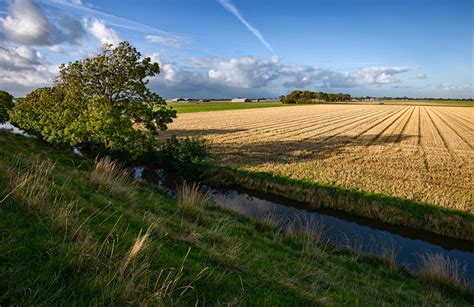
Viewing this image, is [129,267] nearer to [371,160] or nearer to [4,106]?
[371,160]

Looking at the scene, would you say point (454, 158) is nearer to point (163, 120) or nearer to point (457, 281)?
point (457, 281)

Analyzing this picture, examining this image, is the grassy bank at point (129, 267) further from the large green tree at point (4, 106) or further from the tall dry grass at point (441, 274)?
the large green tree at point (4, 106)

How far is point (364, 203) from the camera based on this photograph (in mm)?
18047

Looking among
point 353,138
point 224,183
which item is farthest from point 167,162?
point 353,138

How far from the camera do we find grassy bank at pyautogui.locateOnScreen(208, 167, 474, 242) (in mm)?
15734

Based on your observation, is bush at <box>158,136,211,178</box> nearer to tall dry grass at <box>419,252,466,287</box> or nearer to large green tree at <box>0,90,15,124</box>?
tall dry grass at <box>419,252,466,287</box>

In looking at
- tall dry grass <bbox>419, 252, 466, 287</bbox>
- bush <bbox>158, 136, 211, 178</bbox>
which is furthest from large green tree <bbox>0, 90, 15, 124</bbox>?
tall dry grass <bbox>419, 252, 466, 287</bbox>

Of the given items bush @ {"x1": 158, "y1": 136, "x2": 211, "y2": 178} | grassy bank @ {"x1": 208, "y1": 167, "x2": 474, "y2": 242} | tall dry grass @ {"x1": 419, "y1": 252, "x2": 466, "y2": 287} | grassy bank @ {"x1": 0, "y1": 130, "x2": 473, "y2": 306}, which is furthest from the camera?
bush @ {"x1": 158, "y1": 136, "x2": 211, "y2": 178}

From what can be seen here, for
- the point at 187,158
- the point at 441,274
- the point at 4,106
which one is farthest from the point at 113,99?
the point at 4,106

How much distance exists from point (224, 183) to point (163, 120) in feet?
22.1

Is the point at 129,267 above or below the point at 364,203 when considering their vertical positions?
above

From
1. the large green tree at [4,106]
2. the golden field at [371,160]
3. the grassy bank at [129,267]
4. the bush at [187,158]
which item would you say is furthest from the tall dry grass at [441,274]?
the large green tree at [4,106]

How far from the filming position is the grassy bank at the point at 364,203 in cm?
1573

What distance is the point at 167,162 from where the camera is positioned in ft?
84.6
